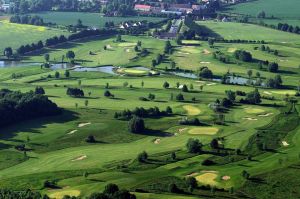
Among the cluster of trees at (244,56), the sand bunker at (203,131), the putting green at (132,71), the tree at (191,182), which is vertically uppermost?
the cluster of trees at (244,56)

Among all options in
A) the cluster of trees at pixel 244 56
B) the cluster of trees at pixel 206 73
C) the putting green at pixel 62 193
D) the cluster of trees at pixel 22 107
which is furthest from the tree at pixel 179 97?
the putting green at pixel 62 193

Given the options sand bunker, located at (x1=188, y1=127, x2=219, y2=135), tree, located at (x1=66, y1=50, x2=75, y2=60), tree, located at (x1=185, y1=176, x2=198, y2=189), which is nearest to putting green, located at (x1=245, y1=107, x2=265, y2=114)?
sand bunker, located at (x1=188, y1=127, x2=219, y2=135)

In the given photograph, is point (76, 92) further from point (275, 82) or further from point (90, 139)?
point (275, 82)

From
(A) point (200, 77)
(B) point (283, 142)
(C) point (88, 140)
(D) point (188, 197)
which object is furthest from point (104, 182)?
(A) point (200, 77)

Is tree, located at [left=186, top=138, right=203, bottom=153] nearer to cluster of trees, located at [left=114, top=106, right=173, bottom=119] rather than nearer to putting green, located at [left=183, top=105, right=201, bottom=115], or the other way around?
cluster of trees, located at [left=114, top=106, right=173, bottom=119]

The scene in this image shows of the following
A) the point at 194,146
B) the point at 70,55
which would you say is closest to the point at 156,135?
the point at 194,146

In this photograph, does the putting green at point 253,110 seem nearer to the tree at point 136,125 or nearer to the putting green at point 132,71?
the tree at point 136,125

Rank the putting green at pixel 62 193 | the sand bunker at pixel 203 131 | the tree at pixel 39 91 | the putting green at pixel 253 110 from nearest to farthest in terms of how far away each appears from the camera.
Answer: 1. the putting green at pixel 62 193
2. the sand bunker at pixel 203 131
3. the putting green at pixel 253 110
4. the tree at pixel 39 91

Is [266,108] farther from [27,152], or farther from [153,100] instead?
[27,152]
